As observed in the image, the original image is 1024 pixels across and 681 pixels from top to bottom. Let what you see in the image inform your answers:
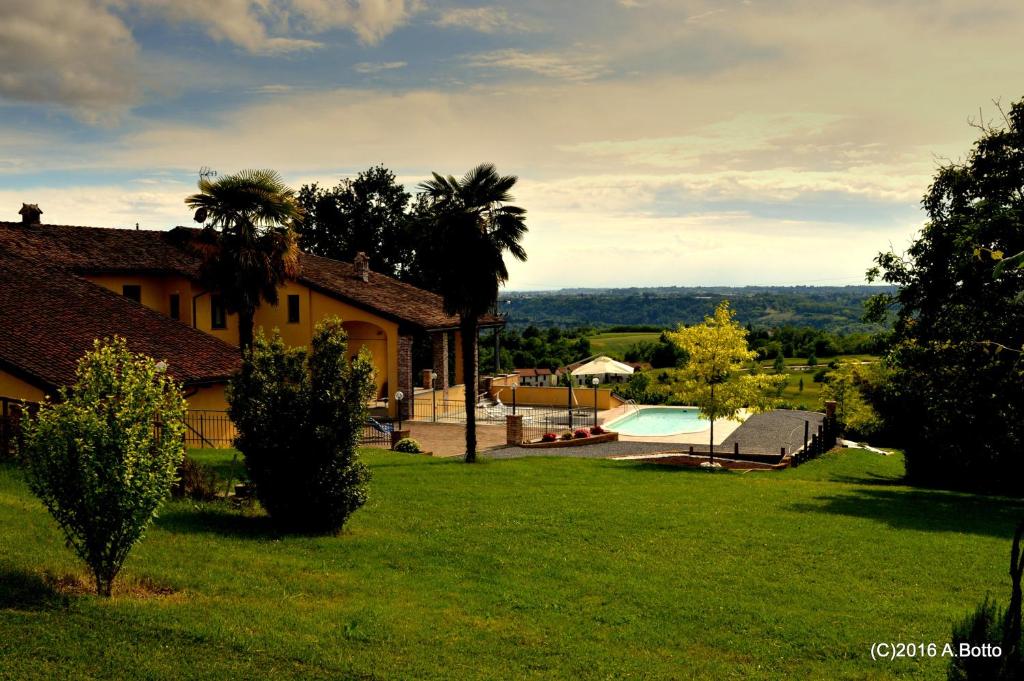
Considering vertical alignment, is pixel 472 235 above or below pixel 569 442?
above

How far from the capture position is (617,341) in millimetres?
138500

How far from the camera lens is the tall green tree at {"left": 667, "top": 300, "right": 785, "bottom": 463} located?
89.7 ft

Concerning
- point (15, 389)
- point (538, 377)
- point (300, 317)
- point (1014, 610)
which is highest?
point (300, 317)

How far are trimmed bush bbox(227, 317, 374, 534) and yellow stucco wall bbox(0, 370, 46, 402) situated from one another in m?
11.0

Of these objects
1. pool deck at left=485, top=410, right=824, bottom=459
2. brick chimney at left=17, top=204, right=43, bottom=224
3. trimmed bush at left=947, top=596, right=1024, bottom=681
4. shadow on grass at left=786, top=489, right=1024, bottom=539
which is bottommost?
shadow on grass at left=786, top=489, right=1024, bottom=539

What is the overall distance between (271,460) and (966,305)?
66.2ft

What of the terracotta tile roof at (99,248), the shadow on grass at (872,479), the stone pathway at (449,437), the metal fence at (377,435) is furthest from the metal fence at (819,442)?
the terracotta tile roof at (99,248)

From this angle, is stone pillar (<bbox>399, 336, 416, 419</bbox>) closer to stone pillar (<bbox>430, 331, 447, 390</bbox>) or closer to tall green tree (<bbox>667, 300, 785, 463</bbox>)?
stone pillar (<bbox>430, 331, 447, 390</bbox>)

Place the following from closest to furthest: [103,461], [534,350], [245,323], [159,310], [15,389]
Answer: [103,461] → [15,389] → [245,323] → [159,310] → [534,350]

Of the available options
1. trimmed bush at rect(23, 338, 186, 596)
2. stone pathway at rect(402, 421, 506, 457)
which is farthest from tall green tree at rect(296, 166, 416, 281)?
trimmed bush at rect(23, 338, 186, 596)

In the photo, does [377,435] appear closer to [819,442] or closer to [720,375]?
[720,375]

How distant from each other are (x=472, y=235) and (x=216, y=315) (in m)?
19.1

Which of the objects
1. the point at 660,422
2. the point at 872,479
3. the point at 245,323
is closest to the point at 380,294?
the point at 245,323

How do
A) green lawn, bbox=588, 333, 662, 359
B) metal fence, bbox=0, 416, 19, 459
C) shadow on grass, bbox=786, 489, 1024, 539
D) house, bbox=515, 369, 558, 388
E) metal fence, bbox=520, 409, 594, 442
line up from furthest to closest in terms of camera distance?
1. green lawn, bbox=588, 333, 662, 359
2. house, bbox=515, 369, 558, 388
3. metal fence, bbox=520, 409, 594, 442
4. metal fence, bbox=0, 416, 19, 459
5. shadow on grass, bbox=786, 489, 1024, 539
